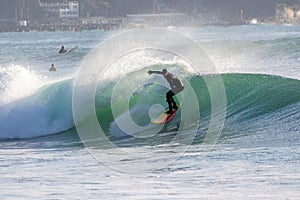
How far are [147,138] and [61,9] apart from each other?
172331mm

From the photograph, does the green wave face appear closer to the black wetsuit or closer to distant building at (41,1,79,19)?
the black wetsuit

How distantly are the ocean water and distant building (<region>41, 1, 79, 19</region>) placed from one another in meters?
157

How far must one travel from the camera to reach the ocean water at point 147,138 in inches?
548

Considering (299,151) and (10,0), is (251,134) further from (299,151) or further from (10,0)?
(10,0)

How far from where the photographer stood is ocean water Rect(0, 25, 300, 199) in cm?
1393

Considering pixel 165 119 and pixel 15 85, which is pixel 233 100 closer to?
pixel 165 119

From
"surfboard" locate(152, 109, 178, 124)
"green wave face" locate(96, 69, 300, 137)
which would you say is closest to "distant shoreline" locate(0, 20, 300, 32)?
"green wave face" locate(96, 69, 300, 137)

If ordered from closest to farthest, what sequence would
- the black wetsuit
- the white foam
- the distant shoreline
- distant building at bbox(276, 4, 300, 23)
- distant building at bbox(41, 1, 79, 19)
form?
the black wetsuit → the white foam → the distant shoreline → distant building at bbox(276, 4, 300, 23) → distant building at bbox(41, 1, 79, 19)

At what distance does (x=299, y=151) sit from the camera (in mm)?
16562

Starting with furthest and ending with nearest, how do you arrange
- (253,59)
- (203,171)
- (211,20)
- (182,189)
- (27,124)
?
(211,20) < (253,59) < (27,124) < (203,171) < (182,189)

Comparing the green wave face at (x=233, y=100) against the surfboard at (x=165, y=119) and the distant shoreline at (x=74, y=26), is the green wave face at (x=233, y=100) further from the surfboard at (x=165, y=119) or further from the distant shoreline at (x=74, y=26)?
the distant shoreline at (x=74, y=26)

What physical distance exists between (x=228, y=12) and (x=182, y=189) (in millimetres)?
181132

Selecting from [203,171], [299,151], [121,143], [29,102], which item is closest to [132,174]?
[203,171]

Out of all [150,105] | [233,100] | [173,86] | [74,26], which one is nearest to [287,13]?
[74,26]
